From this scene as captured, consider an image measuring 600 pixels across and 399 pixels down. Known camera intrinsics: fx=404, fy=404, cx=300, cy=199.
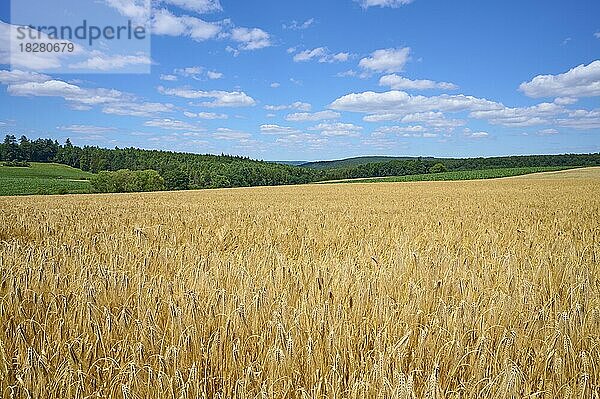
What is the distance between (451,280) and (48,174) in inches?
2259

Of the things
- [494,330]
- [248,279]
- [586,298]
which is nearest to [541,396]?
[494,330]

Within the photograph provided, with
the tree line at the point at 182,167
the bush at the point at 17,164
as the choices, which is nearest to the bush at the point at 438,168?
the tree line at the point at 182,167

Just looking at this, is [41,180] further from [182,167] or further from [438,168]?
[438,168]

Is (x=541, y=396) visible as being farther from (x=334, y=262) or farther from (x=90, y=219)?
(x=90, y=219)

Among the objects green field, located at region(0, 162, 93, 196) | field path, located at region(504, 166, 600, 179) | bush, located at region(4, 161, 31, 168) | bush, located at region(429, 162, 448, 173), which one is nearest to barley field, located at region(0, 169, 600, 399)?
green field, located at region(0, 162, 93, 196)

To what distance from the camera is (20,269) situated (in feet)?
10.5

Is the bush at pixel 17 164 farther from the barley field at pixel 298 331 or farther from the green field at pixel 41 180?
the barley field at pixel 298 331

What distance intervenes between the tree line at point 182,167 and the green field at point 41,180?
1223mm

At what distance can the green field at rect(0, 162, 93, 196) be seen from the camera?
4125 cm

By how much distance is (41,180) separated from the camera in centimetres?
4656

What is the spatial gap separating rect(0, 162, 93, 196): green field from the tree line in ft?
4.01

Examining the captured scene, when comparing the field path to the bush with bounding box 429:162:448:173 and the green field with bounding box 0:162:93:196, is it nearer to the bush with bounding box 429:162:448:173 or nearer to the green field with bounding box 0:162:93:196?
the bush with bounding box 429:162:448:173

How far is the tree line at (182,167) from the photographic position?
53.6m

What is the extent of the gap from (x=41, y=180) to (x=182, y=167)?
41.0m
